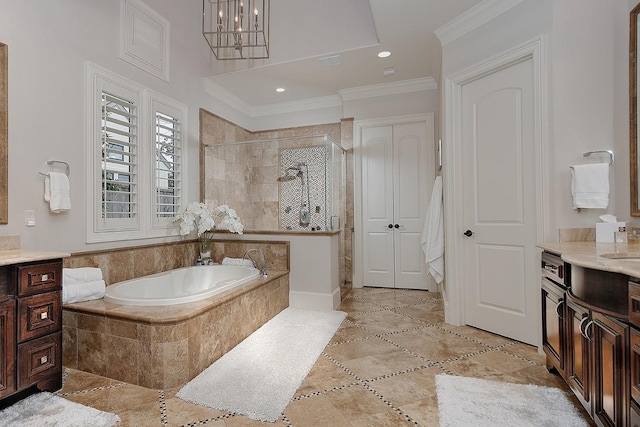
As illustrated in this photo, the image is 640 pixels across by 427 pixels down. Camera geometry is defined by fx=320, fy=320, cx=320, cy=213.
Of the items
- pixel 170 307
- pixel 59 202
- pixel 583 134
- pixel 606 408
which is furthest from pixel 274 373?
pixel 583 134

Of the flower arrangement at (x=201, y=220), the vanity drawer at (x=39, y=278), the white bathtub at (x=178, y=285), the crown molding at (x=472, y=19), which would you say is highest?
the crown molding at (x=472, y=19)

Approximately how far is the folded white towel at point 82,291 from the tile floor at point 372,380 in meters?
0.48

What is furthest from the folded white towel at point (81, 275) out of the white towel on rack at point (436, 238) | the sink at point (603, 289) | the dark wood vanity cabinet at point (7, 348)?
the sink at point (603, 289)

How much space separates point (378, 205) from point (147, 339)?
3302mm

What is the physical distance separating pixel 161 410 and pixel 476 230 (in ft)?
8.92

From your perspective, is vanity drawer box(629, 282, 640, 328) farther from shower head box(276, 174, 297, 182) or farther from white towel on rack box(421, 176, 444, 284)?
shower head box(276, 174, 297, 182)

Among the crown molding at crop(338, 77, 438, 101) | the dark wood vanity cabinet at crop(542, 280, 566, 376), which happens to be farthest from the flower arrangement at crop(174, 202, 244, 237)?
the dark wood vanity cabinet at crop(542, 280, 566, 376)

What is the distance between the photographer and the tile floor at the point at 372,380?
1696 mm

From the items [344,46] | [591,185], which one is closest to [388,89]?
[344,46]

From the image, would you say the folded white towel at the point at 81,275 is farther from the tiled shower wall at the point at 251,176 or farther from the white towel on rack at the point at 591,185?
the white towel on rack at the point at 591,185

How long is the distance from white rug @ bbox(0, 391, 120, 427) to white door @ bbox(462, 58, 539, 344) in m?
2.83

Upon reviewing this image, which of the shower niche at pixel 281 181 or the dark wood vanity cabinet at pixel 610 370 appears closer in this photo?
the dark wood vanity cabinet at pixel 610 370

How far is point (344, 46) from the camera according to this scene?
3.51 m

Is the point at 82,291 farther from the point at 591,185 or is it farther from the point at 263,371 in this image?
the point at 591,185
